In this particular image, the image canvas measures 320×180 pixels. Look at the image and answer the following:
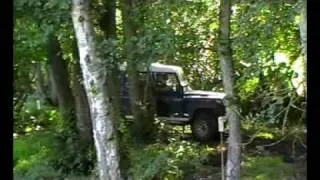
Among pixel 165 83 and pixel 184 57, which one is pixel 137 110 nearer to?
pixel 165 83

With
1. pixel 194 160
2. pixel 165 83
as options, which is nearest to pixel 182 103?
pixel 165 83

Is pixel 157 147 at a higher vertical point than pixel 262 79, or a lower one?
lower

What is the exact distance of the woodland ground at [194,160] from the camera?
17.4 ft

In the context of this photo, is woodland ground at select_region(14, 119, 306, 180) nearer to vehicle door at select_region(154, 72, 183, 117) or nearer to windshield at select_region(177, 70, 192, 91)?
vehicle door at select_region(154, 72, 183, 117)

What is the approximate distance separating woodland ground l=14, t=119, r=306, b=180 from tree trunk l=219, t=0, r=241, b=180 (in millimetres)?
142

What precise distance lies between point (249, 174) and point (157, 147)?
109 centimetres

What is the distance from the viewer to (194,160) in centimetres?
584

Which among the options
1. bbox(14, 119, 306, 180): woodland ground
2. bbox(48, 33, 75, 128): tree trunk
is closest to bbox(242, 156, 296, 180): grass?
bbox(14, 119, 306, 180): woodland ground

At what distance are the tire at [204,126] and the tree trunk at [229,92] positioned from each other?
280 cm

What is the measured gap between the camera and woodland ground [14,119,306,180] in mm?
5309

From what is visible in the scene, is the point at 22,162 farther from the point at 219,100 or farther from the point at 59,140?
the point at 219,100

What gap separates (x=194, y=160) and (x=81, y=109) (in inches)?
70.2

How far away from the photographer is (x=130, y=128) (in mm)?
7066
